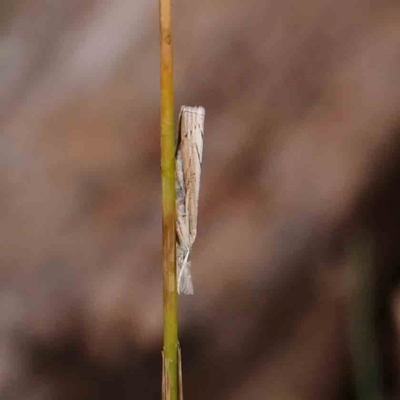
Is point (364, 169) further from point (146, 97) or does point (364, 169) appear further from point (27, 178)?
point (27, 178)

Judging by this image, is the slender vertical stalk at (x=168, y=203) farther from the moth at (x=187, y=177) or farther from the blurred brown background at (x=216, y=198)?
the blurred brown background at (x=216, y=198)

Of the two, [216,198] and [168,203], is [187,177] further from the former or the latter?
[216,198]

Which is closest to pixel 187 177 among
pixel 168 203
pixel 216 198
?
pixel 168 203

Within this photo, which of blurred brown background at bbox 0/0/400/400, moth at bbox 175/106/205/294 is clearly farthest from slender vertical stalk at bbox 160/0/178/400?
blurred brown background at bbox 0/0/400/400

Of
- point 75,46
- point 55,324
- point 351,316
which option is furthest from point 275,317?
point 75,46

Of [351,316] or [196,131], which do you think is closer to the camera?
[196,131]
